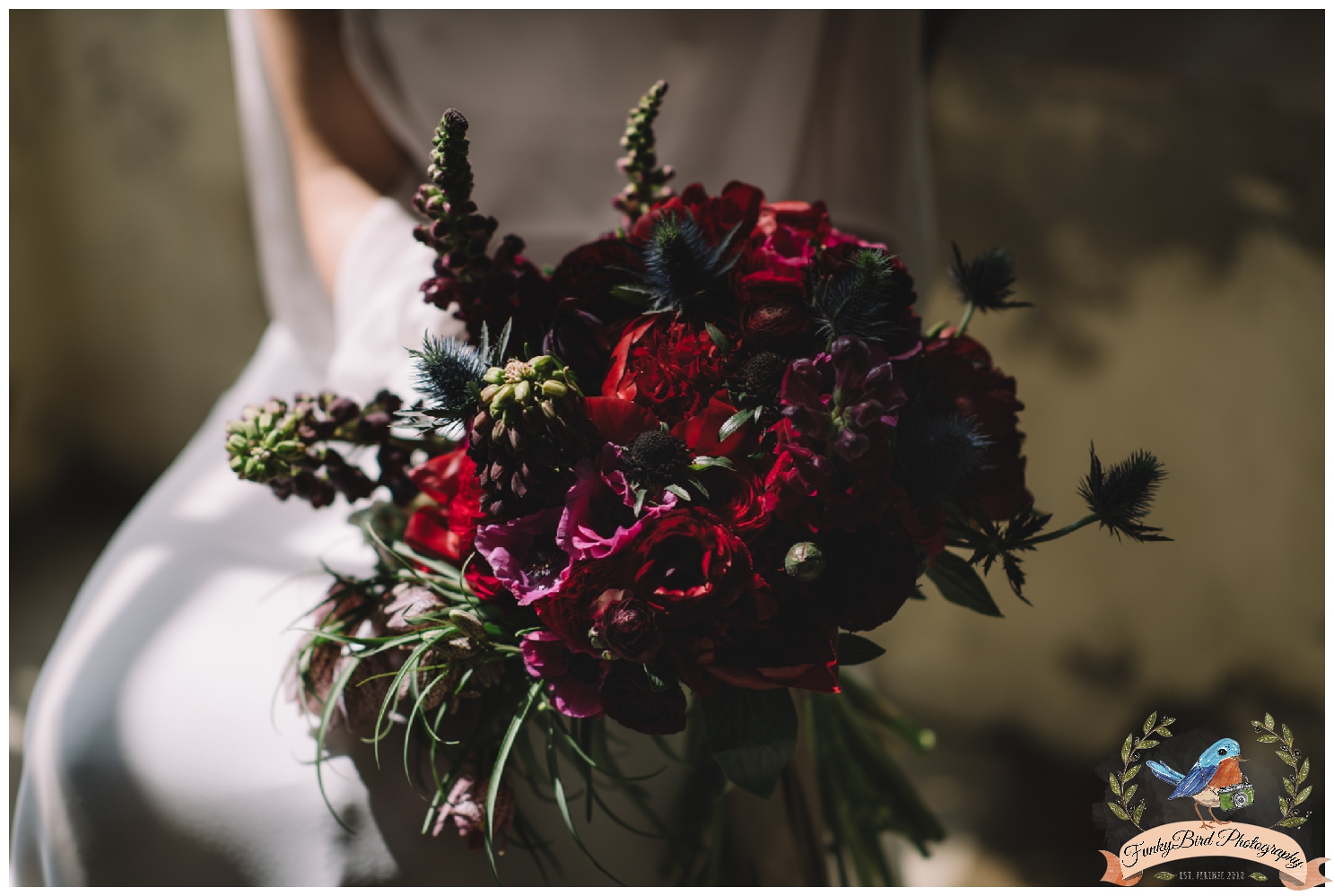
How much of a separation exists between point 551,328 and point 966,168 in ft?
4.32

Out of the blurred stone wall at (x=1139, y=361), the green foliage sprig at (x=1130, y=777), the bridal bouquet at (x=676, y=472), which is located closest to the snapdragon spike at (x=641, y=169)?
the bridal bouquet at (x=676, y=472)

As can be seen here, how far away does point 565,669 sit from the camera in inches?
17.0

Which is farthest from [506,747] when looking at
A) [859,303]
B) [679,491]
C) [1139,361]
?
[1139,361]

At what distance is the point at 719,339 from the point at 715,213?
9 cm

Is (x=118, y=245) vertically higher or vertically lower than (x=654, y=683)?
higher

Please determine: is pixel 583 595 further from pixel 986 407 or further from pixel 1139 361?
pixel 1139 361

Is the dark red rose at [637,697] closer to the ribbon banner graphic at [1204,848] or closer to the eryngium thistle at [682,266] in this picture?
the eryngium thistle at [682,266]

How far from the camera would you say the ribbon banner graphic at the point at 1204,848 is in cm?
51

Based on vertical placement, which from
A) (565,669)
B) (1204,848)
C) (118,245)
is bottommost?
(1204,848)

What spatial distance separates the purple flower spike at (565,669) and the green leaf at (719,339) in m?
0.16

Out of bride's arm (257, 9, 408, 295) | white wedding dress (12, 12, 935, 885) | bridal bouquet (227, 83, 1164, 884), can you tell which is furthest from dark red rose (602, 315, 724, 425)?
bride's arm (257, 9, 408, 295)

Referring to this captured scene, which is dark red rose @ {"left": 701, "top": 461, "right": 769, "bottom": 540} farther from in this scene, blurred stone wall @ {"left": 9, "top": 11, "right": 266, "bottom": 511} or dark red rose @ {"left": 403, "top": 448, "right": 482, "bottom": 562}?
blurred stone wall @ {"left": 9, "top": 11, "right": 266, "bottom": 511}

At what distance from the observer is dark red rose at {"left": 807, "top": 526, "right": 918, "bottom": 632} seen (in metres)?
0.41

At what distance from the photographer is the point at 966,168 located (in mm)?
1537
